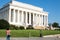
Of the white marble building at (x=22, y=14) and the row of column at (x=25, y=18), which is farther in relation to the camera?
the row of column at (x=25, y=18)

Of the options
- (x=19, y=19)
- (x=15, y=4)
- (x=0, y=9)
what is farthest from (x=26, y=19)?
(x=0, y=9)

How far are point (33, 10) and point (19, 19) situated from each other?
10952 mm

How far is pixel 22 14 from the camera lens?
309 feet

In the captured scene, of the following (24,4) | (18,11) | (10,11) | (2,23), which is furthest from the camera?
(24,4)

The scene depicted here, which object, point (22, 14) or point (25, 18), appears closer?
point (22, 14)

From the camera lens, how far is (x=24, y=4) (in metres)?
97.8

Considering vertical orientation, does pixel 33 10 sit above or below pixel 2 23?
above

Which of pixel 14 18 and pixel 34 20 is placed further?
pixel 34 20

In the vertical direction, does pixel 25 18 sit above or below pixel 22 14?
below

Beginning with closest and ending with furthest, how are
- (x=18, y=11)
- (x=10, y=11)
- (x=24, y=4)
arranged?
(x=10, y=11) → (x=18, y=11) → (x=24, y=4)

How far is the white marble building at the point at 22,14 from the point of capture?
87.8 metres

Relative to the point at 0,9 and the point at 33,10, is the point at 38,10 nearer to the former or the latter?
the point at 33,10

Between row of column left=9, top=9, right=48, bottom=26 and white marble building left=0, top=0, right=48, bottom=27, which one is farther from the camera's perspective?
row of column left=9, top=9, right=48, bottom=26

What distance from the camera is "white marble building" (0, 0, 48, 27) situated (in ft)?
288
